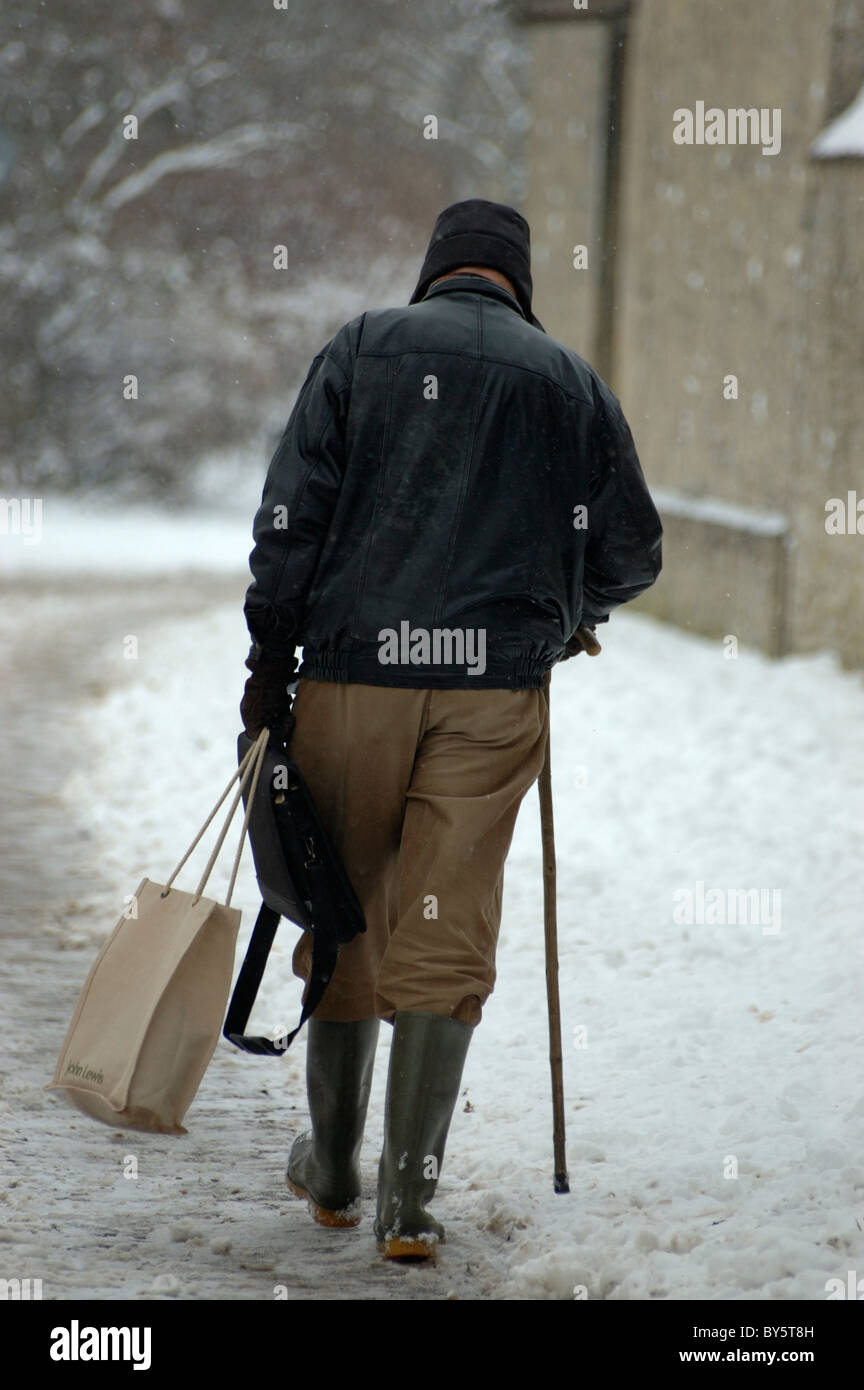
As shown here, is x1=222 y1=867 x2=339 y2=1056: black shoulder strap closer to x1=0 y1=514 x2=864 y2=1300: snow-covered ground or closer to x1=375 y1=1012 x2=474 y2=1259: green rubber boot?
x1=375 y1=1012 x2=474 y2=1259: green rubber boot

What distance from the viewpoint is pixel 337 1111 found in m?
3.19

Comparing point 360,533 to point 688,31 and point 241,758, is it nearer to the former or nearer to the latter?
point 241,758

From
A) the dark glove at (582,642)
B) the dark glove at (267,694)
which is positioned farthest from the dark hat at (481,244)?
the dark glove at (267,694)

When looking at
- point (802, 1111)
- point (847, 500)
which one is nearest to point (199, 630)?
point (847, 500)

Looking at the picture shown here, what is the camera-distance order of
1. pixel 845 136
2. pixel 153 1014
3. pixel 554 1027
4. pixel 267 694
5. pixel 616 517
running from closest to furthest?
pixel 153 1014, pixel 267 694, pixel 616 517, pixel 554 1027, pixel 845 136

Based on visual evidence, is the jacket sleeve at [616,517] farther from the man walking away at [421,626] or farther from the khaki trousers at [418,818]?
the khaki trousers at [418,818]

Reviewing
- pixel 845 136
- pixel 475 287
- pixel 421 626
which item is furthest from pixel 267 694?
pixel 845 136

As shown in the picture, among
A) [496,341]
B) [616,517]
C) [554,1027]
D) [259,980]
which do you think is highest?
[496,341]

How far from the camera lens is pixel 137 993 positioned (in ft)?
9.65

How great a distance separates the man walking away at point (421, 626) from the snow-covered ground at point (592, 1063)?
0.38m

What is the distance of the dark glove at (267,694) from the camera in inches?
122

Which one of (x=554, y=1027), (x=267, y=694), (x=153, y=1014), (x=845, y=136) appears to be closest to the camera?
(x=153, y=1014)

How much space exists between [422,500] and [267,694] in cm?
49

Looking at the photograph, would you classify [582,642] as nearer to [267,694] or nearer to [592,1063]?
[267,694]
